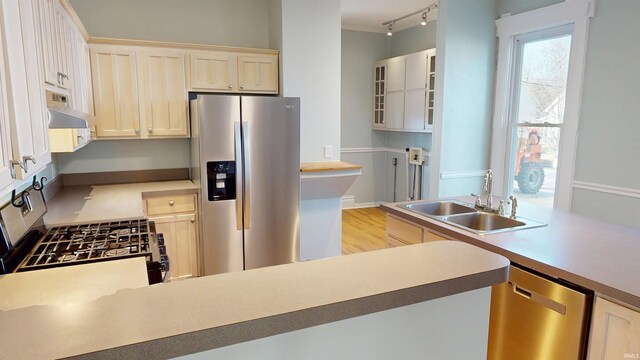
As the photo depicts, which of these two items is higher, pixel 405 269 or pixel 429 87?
pixel 429 87

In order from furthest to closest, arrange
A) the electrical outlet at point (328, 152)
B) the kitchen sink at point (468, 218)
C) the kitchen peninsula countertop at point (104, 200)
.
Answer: the electrical outlet at point (328, 152)
the kitchen peninsula countertop at point (104, 200)
the kitchen sink at point (468, 218)

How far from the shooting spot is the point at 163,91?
3.43m

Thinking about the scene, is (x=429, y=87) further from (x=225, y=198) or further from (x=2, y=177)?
(x=2, y=177)

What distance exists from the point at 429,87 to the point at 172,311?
16.2 feet

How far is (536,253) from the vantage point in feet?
5.90

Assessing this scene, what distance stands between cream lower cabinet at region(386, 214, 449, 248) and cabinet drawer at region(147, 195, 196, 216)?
67.5 inches

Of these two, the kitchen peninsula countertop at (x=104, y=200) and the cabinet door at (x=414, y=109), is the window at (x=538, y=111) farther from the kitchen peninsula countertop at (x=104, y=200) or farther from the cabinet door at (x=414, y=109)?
the kitchen peninsula countertop at (x=104, y=200)

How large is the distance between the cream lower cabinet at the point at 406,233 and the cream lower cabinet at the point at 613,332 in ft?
2.74

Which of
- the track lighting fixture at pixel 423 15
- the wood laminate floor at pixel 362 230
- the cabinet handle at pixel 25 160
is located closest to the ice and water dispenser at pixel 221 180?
the wood laminate floor at pixel 362 230

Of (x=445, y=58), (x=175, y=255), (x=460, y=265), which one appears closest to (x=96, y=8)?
(x=175, y=255)

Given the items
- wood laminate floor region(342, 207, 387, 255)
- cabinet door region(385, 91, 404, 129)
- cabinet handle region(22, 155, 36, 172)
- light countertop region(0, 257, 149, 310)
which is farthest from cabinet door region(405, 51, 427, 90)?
cabinet handle region(22, 155, 36, 172)

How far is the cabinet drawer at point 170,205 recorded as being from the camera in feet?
10.7

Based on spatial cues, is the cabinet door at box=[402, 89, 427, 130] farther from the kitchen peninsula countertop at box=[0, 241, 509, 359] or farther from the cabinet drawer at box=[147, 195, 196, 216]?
the kitchen peninsula countertop at box=[0, 241, 509, 359]

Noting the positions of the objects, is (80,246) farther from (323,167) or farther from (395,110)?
(395,110)
